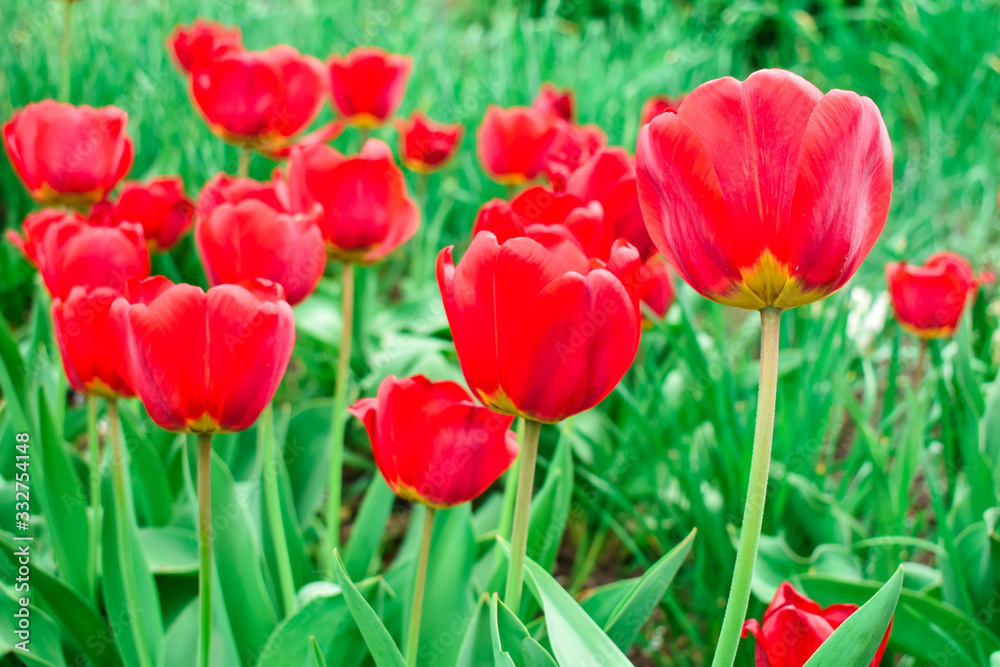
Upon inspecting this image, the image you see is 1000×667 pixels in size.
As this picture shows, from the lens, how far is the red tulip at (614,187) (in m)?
0.92

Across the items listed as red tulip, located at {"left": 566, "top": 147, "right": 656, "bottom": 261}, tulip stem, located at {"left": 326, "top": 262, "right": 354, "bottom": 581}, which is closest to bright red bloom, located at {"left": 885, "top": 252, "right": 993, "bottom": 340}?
red tulip, located at {"left": 566, "top": 147, "right": 656, "bottom": 261}

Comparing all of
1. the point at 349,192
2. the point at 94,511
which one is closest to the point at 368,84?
the point at 349,192

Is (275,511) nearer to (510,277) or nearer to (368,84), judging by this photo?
(510,277)

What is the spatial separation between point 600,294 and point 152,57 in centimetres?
275

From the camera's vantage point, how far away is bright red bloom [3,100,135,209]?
1.15 metres

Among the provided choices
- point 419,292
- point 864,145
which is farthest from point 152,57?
point 864,145

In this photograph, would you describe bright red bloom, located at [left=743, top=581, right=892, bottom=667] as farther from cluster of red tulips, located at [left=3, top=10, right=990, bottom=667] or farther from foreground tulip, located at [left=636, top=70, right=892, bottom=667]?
foreground tulip, located at [left=636, top=70, right=892, bottom=667]

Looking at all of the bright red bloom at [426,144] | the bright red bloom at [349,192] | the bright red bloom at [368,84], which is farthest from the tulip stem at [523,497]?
the bright red bloom at [368,84]

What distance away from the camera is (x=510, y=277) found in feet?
1.91

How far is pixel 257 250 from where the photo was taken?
0.85 meters

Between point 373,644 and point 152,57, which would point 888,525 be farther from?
point 152,57

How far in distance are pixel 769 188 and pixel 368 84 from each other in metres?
1.44

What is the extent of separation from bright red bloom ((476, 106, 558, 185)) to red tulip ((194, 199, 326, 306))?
0.64 m

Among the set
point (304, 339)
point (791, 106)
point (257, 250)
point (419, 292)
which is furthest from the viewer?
point (419, 292)
